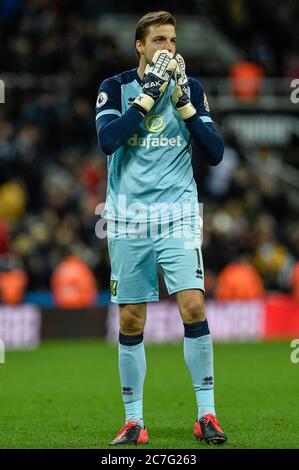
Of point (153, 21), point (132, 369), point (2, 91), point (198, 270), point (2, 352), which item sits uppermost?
point (2, 91)

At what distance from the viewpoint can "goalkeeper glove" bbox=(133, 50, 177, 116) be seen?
690 centimetres

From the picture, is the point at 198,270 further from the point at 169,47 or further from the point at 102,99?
the point at 169,47

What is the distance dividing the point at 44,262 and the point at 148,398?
24.8ft

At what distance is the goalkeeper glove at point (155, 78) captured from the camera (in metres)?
6.90

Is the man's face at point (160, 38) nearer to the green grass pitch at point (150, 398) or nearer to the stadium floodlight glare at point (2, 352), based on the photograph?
the green grass pitch at point (150, 398)

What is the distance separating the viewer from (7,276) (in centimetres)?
1627

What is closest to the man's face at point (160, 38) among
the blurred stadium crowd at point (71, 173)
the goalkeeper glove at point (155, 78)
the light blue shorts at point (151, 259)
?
the goalkeeper glove at point (155, 78)

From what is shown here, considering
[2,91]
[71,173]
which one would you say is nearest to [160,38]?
[2,91]

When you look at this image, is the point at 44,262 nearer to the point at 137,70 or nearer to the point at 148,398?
the point at 148,398

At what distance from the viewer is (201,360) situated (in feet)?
22.9

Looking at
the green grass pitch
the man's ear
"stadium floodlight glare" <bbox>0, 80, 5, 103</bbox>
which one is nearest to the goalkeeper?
the man's ear

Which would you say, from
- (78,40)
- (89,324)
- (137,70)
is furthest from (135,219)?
(78,40)

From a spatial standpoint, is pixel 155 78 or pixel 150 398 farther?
pixel 150 398

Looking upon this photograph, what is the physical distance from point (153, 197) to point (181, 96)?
609 millimetres
